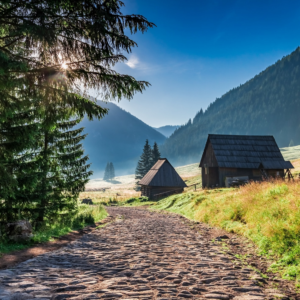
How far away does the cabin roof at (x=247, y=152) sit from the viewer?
3122cm

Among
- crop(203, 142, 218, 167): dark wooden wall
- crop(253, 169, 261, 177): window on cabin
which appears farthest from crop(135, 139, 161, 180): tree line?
crop(253, 169, 261, 177): window on cabin

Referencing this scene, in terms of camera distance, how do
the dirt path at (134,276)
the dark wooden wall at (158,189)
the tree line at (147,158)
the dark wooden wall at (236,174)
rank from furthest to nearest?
the tree line at (147,158) < the dark wooden wall at (158,189) < the dark wooden wall at (236,174) < the dirt path at (134,276)

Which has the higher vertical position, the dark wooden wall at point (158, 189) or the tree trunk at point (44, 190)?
the tree trunk at point (44, 190)

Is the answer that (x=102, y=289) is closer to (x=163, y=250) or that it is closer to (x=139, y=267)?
(x=139, y=267)

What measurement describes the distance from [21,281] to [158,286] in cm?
249

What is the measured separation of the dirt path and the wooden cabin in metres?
26.9

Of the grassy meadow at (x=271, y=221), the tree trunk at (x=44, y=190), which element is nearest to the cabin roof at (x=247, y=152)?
the grassy meadow at (x=271, y=221)

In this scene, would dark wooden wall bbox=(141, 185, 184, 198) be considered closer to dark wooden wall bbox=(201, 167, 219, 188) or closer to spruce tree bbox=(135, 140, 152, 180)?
dark wooden wall bbox=(201, 167, 219, 188)

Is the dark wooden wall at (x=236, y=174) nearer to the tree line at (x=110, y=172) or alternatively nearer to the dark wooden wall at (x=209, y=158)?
the dark wooden wall at (x=209, y=158)

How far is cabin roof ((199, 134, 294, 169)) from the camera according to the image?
31.2m

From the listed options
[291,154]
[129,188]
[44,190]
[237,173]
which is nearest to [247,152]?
[237,173]

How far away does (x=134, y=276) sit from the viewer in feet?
14.8

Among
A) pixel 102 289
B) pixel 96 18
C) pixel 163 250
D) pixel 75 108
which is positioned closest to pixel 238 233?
pixel 163 250

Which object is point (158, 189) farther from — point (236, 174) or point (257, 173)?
point (257, 173)
